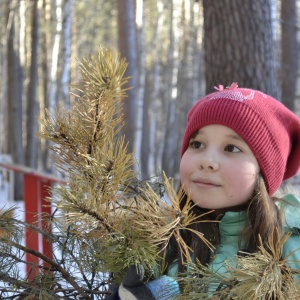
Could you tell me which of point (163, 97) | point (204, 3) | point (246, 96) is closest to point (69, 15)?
point (204, 3)

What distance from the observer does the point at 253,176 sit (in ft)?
5.56

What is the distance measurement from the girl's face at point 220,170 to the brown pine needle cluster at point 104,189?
190 mm

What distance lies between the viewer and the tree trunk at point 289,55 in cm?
1134

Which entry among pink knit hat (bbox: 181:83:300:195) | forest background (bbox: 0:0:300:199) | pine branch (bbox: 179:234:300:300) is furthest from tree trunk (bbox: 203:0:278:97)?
pine branch (bbox: 179:234:300:300)

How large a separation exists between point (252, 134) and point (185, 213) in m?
0.51

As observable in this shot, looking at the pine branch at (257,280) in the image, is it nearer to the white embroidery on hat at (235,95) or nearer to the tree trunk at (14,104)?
the white embroidery on hat at (235,95)

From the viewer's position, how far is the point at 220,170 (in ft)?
5.34

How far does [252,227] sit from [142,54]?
16.8 metres

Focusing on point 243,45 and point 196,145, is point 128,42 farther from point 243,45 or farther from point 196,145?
point 196,145

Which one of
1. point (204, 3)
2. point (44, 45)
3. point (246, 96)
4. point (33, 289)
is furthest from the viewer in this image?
point (44, 45)

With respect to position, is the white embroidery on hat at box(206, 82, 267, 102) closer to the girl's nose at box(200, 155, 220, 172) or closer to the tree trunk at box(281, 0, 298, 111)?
the girl's nose at box(200, 155, 220, 172)

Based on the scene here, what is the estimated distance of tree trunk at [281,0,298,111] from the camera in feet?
37.2

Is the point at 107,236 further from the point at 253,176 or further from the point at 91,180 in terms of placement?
the point at 253,176

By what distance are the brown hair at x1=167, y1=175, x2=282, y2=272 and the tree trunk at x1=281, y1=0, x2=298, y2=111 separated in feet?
31.8
